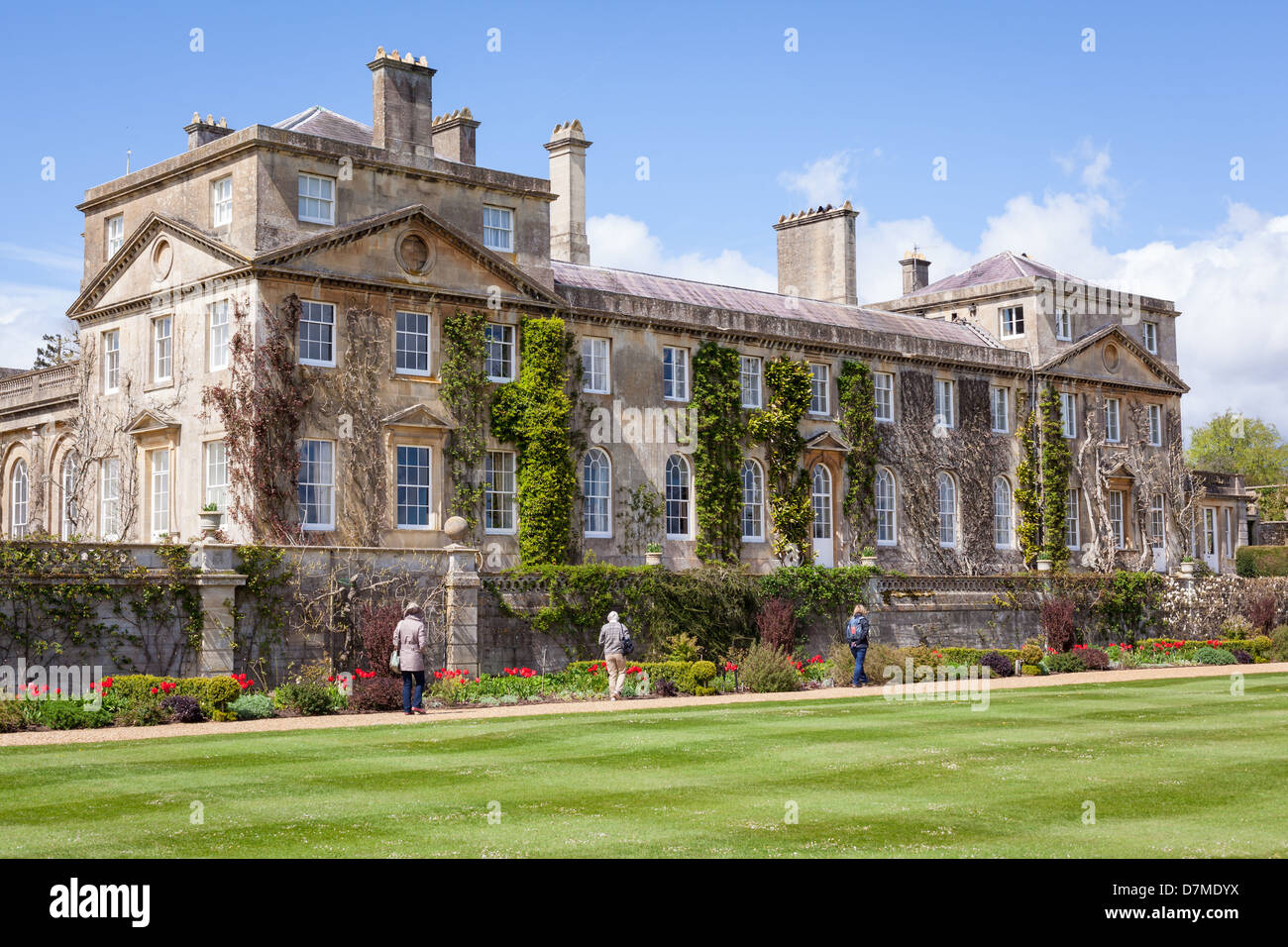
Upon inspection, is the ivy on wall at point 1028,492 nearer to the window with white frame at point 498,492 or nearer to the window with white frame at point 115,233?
the window with white frame at point 498,492

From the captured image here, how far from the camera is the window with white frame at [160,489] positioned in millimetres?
32031

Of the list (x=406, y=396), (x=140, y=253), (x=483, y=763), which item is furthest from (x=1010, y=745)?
(x=140, y=253)

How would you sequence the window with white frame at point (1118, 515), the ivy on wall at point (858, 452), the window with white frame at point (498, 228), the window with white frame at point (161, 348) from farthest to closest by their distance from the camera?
the window with white frame at point (1118, 515), the ivy on wall at point (858, 452), the window with white frame at point (498, 228), the window with white frame at point (161, 348)

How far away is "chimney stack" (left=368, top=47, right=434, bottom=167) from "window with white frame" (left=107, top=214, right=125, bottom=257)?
6591 millimetres

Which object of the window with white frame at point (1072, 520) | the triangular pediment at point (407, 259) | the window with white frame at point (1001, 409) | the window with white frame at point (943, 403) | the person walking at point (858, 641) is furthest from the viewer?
the window with white frame at point (1072, 520)

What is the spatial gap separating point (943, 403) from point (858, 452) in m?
4.68

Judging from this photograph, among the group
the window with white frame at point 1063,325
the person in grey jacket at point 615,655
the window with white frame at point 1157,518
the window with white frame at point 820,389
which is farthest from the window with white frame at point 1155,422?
the person in grey jacket at point 615,655

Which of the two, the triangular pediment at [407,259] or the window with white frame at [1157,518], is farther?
the window with white frame at [1157,518]

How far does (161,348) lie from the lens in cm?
3281

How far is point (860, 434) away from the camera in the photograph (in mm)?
42000

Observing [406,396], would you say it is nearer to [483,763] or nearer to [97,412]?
[97,412]

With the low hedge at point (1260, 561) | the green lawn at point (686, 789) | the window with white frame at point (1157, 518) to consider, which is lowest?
the green lawn at point (686, 789)

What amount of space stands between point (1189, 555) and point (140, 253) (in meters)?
37.3

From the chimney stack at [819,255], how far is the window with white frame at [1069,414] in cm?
779
